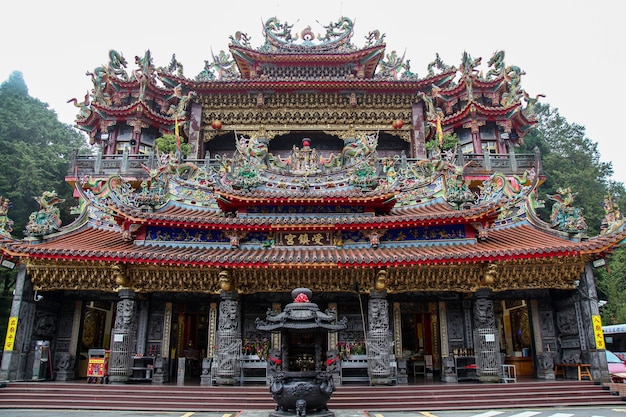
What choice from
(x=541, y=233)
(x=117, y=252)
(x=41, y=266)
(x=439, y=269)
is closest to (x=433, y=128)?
(x=541, y=233)

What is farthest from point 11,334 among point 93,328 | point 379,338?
point 379,338

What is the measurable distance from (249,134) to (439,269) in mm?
13138

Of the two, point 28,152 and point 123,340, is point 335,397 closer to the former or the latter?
point 123,340

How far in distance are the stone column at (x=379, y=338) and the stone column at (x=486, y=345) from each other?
255cm

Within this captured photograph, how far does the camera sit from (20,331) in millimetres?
12180

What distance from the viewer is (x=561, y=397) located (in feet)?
35.3

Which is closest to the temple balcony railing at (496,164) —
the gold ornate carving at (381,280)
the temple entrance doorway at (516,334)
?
the temple entrance doorway at (516,334)

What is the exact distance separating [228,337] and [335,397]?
3.61 meters

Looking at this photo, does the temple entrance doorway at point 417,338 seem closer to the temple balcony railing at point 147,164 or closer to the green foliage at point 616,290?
the temple balcony railing at point 147,164

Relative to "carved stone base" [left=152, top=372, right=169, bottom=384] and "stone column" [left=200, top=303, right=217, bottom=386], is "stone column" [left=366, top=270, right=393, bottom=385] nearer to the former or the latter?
"stone column" [left=200, top=303, right=217, bottom=386]

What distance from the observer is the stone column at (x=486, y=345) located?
11773mm

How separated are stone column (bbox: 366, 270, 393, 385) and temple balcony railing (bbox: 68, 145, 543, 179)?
358 inches

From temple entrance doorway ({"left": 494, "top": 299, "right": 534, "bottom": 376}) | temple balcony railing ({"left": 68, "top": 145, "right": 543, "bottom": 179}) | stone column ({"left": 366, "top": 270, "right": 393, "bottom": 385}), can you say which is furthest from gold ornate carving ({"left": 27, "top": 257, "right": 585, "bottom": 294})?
temple balcony railing ({"left": 68, "top": 145, "right": 543, "bottom": 179})

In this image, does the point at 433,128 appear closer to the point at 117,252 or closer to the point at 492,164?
the point at 492,164
